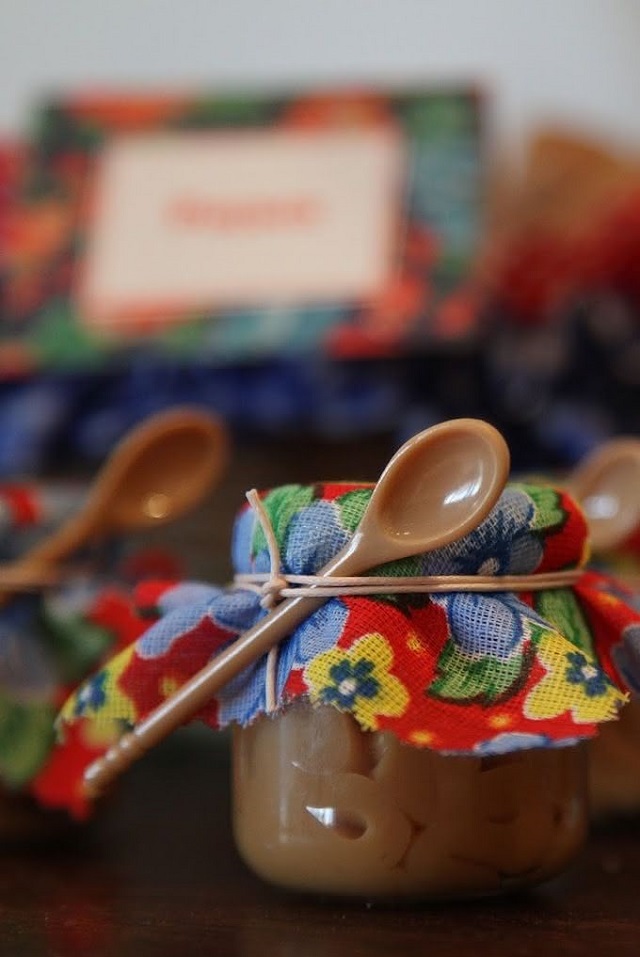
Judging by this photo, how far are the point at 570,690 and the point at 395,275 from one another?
424mm

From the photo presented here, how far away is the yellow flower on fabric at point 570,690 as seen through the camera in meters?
0.40

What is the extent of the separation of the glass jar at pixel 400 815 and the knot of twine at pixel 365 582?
0.05m

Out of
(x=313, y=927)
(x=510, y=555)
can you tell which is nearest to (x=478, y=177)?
(x=510, y=555)

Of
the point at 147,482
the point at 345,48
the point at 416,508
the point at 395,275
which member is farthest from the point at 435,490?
the point at 345,48

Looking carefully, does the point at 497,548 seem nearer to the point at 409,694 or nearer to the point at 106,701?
the point at 409,694

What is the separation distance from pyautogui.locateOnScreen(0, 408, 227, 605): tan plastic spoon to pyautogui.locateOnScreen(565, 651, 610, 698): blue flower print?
27cm

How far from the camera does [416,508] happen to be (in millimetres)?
428

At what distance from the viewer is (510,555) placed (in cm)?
43

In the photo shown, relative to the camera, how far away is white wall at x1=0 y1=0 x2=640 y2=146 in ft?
2.93

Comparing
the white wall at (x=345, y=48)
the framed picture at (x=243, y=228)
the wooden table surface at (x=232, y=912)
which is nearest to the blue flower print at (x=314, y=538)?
the wooden table surface at (x=232, y=912)

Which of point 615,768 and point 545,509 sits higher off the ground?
point 545,509

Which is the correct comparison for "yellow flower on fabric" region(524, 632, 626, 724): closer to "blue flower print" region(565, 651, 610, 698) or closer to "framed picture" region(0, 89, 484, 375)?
"blue flower print" region(565, 651, 610, 698)

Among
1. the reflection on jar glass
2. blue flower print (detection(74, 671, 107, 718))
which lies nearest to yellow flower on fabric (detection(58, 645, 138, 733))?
blue flower print (detection(74, 671, 107, 718))

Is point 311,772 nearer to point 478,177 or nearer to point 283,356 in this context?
point 283,356
